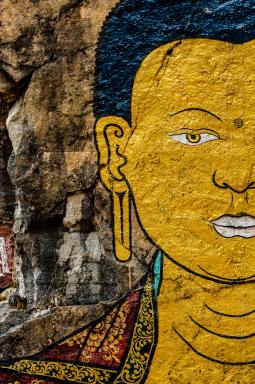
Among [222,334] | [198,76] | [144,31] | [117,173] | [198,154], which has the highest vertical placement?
[144,31]

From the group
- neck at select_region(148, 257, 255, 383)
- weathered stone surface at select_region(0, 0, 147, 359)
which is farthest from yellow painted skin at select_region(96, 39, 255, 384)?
weathered stone surface at select_region(0, 0, 147, 359)

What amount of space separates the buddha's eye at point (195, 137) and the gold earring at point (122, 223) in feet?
1.75

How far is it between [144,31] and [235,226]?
154 centimetres

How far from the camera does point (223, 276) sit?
3.54 m

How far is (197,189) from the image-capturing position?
358 cm

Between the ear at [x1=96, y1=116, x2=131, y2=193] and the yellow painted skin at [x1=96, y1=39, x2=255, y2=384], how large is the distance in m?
0.07

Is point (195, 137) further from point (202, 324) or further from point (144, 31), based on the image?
point (202, 324)

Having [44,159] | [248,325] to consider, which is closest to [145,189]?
[44,159]

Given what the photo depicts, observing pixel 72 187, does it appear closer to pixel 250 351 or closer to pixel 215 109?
pixel 215 109

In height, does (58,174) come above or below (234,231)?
above

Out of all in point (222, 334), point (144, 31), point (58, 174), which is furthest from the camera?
point (58, 174)

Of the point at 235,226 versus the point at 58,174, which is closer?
the point at 235,226

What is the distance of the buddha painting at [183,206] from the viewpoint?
353 centimetres

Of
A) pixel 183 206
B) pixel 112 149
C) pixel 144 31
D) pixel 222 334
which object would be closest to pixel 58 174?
pixel 112 149
